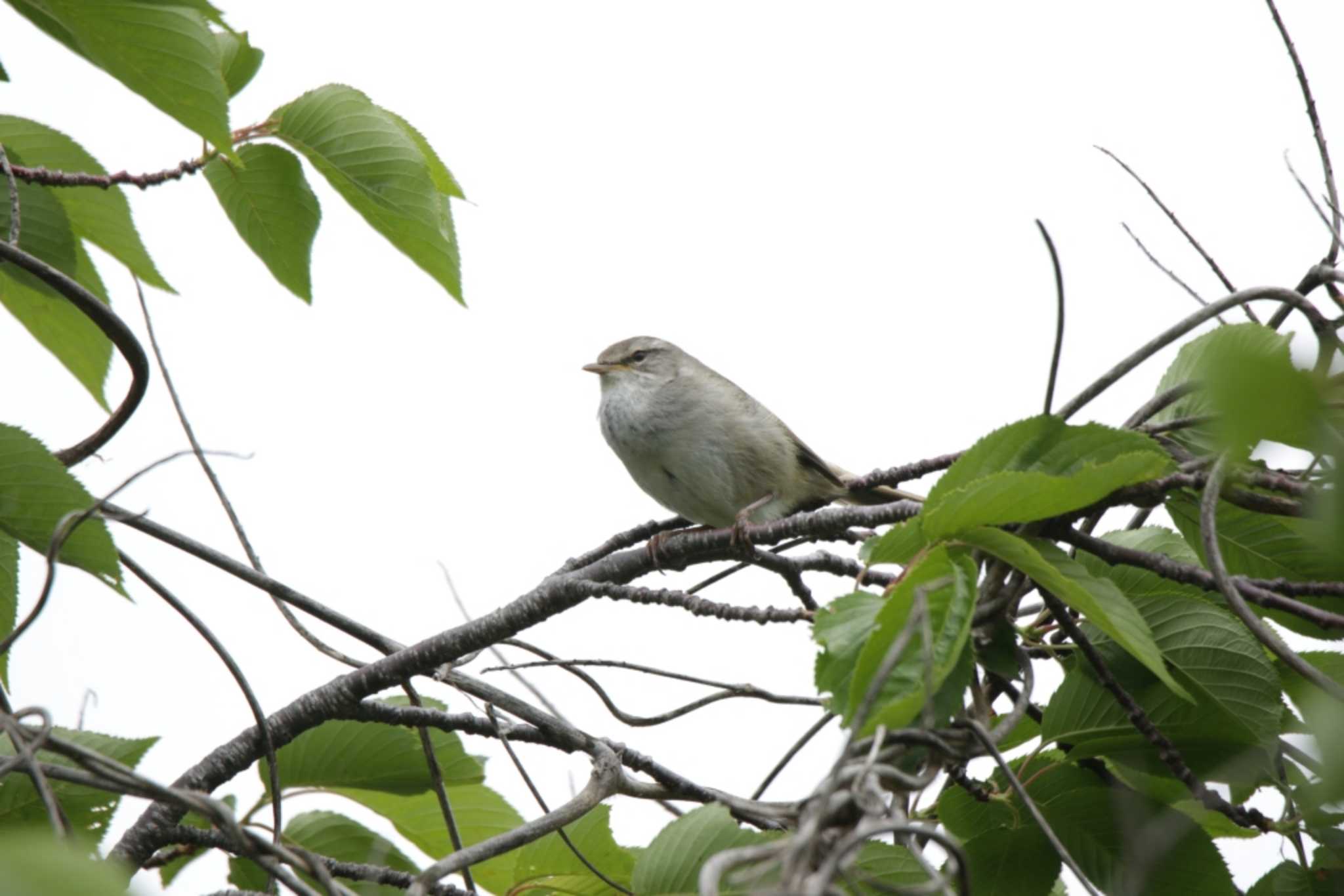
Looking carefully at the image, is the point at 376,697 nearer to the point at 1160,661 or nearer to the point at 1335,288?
the point at 1160,661

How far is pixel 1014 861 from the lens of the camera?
1792mm

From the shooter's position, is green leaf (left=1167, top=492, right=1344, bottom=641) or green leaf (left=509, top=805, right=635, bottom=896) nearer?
green leaf (left=1167, top=492, right=1344, bottom=641)

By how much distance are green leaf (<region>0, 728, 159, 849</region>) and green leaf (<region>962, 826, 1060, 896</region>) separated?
134cm

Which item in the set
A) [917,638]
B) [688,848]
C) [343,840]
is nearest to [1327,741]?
[917,638]

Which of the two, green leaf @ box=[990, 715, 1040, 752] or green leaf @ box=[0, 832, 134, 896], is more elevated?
green leaf @ box=[0, 832, 134, 896]

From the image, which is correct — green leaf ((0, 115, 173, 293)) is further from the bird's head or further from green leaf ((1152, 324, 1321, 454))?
the bird's head

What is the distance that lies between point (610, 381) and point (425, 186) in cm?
276

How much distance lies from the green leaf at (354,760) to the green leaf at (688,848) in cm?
61

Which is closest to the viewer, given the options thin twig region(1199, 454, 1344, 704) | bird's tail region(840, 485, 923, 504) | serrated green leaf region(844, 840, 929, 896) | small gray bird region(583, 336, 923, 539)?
thin twig region(1199, 454, 1344, 704)

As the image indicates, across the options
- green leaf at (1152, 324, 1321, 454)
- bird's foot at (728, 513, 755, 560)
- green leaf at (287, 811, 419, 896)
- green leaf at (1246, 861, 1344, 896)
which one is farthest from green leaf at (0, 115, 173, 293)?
green leaf at (1246, 861, 1344, 896)

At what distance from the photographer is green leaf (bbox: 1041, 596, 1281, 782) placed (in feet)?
5.52

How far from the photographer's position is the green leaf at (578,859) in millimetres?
2027

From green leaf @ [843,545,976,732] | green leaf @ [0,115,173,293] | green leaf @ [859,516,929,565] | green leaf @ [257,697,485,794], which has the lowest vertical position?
green leaf @ [843,545,976,732]

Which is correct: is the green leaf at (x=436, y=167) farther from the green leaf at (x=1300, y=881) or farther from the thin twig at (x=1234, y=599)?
the green leaf at (x=1300, y=881)
